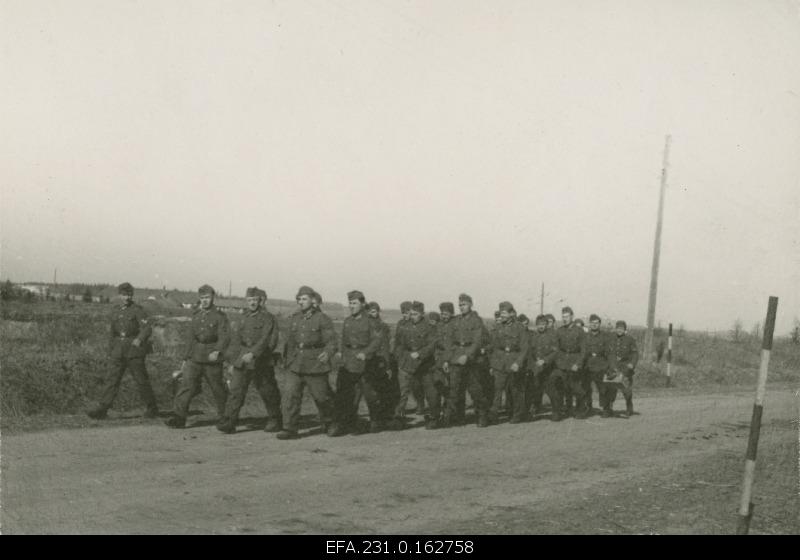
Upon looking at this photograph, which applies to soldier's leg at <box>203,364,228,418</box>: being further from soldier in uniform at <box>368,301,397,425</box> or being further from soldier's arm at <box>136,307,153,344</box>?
soldier in uniform at <box>368,301,397,425</box>

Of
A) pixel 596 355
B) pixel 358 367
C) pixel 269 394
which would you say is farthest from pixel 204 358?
pixel 596 355

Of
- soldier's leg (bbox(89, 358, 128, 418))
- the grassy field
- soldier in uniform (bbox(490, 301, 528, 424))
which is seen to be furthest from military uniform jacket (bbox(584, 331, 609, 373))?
soldier's leg (bbox(89, 358, 128, 418))

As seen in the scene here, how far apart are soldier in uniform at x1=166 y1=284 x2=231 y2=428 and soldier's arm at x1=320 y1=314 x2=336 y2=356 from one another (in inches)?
55.6

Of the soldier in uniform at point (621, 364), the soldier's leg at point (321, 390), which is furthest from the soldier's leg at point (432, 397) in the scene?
the soldier in uniform at point (621, 364)

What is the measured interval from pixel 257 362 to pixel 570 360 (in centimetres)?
643

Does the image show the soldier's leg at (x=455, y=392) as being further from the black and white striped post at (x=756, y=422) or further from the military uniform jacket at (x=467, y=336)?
the black and white striped post at (x=756, y=422)

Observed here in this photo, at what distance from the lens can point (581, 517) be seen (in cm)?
696

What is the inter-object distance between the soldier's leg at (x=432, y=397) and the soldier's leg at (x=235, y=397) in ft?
10.1

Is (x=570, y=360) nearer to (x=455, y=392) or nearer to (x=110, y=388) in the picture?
(x=455, y=392)

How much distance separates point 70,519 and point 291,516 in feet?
5.53

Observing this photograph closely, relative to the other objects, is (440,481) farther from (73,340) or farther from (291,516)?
(73,340)

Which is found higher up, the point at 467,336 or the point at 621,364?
the point at 467,336

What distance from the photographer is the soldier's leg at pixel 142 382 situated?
39.3ft

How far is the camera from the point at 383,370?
12867 millimetres
